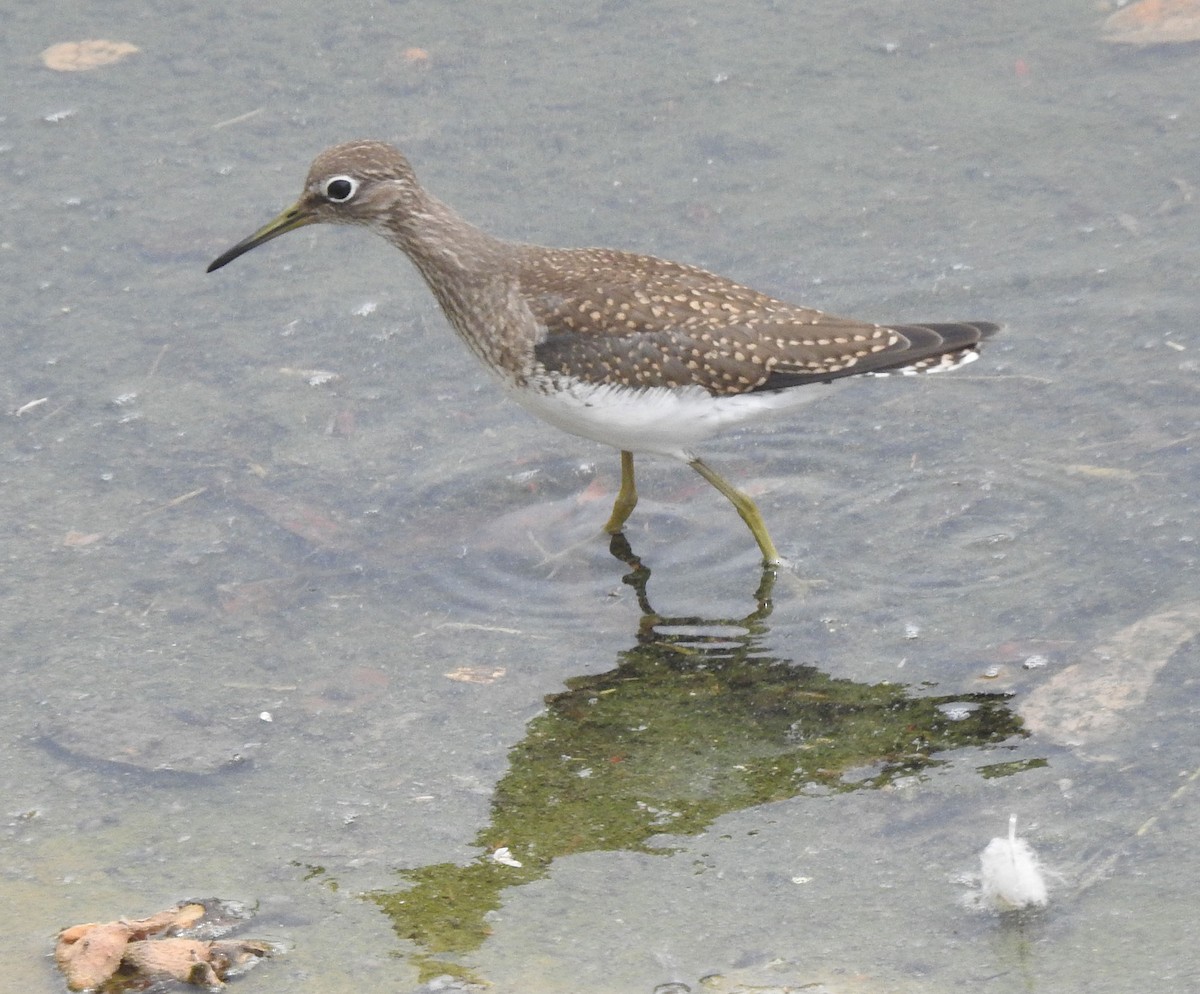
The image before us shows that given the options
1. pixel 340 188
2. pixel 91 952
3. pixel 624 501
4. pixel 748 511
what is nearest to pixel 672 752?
pixel 748 511

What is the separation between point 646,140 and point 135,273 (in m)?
2.46

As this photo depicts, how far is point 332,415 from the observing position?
688cm

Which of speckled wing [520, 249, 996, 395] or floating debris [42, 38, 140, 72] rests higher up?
floating debris [42, 38, 140, 72]

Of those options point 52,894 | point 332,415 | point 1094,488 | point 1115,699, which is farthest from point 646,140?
point 52,894

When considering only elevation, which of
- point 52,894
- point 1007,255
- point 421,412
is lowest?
point 52,894

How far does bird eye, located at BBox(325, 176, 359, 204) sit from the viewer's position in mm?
6250

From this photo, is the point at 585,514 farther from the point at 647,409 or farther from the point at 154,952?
the point at 154,952

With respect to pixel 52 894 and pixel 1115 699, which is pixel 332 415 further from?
pixel 1115 699

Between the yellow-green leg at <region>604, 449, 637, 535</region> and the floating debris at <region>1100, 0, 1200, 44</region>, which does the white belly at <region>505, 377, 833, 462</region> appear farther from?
the floating debris at <region>1100, 0, 1200, 44</region>

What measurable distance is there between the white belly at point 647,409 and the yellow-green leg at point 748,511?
152 mm

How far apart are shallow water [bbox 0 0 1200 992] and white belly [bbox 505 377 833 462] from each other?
496 millimetres

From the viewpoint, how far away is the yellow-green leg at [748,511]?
6047mm

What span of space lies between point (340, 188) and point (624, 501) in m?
1.52

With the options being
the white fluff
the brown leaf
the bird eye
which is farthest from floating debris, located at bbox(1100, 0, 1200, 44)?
the brown leaf
